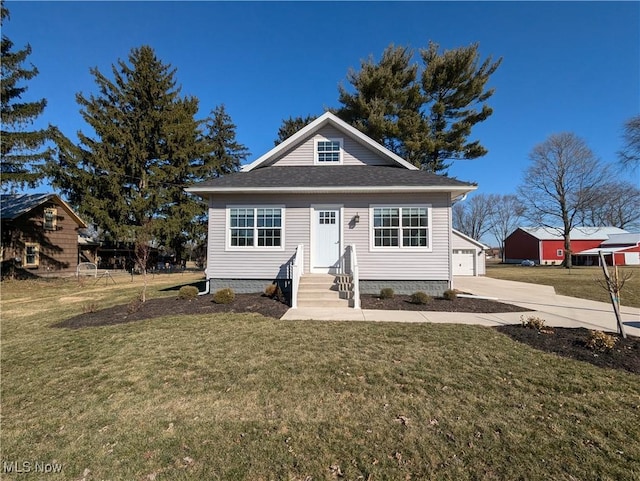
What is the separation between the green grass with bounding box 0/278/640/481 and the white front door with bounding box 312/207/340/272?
17.4ft

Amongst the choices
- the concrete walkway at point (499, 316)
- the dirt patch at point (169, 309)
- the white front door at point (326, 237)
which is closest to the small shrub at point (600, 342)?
the concrete walkway at point (499, 316)

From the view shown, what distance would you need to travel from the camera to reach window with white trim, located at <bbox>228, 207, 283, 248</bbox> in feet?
36.7

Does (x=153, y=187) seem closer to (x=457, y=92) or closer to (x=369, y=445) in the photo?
(x=457, y=92)

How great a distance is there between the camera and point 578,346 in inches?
213

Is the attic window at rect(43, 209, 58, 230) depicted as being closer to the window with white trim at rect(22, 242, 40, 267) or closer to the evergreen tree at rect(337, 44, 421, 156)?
the window with white trim at rect(22, 242, 40, 267)

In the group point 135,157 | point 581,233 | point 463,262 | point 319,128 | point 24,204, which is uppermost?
point 135,157

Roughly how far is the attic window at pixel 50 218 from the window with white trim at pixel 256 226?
20546mm

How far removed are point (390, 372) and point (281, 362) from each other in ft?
5.42

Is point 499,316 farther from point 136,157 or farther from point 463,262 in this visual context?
point 136,157

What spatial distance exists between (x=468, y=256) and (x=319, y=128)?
1795 centimetres

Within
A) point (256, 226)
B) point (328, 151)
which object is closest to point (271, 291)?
point (256, 226)

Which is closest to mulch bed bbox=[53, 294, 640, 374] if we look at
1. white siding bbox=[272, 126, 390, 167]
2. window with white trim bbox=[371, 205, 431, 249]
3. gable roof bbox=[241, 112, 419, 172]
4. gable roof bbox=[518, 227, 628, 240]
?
window with white trim bbox=[371, 205, 431, 249]

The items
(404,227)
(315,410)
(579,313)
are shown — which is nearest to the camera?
(315,410)

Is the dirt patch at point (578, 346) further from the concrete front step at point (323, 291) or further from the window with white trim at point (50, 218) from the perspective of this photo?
the window with white trim at point (50, 218)
